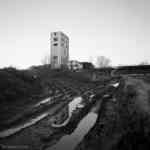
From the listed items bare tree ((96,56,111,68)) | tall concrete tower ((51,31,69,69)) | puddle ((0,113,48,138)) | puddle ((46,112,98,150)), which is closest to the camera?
puddle ((46,112,98,150))

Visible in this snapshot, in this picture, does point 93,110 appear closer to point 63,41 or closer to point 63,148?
point 63,148

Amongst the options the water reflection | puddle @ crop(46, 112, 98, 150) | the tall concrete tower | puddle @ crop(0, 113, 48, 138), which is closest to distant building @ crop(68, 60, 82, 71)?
the tall concrete tower

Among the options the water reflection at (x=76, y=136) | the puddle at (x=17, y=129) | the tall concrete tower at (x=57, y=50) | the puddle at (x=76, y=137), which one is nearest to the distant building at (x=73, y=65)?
the tall concrete tower at (x=57, y=50)

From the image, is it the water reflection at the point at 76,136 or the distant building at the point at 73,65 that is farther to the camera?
the distant building at the point at 73,65

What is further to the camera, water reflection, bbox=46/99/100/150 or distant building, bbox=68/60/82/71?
distant building, bbox=68/60/82/71

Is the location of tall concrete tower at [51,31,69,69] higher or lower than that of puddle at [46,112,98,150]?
higher

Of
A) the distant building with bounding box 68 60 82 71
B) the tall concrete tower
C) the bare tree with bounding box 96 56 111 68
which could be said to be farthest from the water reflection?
the bare tree with bounding box 96 56 111 68

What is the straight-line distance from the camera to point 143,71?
1066 inches

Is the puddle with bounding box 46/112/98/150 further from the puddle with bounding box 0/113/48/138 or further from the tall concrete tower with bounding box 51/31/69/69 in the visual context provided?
the tall concrete tower with bounding box 51/31/69/69

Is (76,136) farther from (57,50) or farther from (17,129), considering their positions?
(57,50)

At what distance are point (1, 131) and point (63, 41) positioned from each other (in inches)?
2111

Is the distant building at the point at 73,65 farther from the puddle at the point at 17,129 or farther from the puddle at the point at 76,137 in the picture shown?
the puddle at the point at 17,129

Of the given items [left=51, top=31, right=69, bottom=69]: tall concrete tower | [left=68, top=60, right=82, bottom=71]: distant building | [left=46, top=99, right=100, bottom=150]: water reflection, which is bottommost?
[left=46, top=99, right=100, bottom=150]: water reflection

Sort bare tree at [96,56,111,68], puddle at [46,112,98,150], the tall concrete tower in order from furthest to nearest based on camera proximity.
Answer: bare tree at [96,56,111,68] < the tall concrete tower < puddle at [46,112,98,150]
